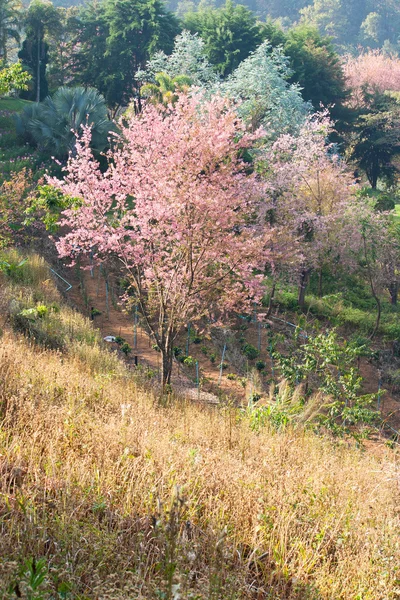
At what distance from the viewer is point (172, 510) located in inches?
64.4

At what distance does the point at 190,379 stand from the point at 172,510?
25.5ft

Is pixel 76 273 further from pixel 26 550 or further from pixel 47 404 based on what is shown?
pixel 26 550

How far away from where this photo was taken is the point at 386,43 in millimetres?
62000

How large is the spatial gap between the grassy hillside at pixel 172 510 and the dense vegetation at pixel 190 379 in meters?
0.02

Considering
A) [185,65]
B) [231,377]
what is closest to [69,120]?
[185,65]

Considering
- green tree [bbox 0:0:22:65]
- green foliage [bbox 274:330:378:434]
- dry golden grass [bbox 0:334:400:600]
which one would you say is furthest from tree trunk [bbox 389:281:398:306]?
green tree [bbox 0:0:22:65]

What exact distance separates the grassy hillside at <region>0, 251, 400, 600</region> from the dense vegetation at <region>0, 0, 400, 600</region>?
2cm

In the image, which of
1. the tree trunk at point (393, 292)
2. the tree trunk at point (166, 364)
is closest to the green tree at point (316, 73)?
the tree trunk at point (393, 292)

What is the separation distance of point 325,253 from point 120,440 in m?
12.5

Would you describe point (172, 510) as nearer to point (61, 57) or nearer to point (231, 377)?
point (231, 377)

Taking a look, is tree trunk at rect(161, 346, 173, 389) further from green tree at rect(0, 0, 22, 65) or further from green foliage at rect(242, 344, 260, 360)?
green tree at rect(0, 0, 22, 65)

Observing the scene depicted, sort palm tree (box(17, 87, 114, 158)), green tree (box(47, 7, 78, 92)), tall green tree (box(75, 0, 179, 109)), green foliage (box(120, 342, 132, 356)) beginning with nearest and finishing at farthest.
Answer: green foliage (box(120, 342, 132, 356)), palm tree (box(17, 87, 114, 158)), tall green tree (box(75, 0, 179, 109)), green tree (box(47, 7, 78, 92))

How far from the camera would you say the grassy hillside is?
7.27ft

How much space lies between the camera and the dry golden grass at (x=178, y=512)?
7.48ft
